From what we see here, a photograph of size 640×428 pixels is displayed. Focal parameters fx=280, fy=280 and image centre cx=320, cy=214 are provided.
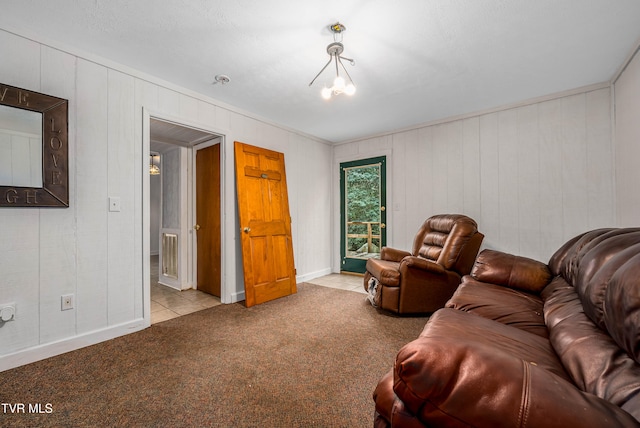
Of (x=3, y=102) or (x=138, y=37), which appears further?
(x=138, y=37)

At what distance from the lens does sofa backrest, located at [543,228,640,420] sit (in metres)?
0.74

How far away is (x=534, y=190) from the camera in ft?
10.6

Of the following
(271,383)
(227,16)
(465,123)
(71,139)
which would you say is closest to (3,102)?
(71,139)

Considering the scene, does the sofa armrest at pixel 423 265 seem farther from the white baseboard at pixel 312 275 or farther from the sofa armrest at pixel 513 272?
the white baseboard at pixel 312 275

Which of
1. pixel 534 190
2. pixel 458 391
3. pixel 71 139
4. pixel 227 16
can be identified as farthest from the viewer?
pixel 534 190

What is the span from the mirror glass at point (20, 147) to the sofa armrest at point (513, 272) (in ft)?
11.2

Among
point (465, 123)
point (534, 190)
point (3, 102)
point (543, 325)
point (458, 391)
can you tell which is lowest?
point (543, 325)

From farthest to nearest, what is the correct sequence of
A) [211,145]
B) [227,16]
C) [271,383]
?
1. [211,145]
2. [227,16]
3. [271,383]

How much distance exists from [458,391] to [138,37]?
2.82 m

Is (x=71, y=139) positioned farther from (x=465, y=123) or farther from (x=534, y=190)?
(x=534, y=190)

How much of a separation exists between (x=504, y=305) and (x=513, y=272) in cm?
56

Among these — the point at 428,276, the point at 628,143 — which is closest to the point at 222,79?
the point at 428,276

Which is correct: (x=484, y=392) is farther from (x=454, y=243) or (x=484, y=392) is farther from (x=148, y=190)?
(x=148, y=190)

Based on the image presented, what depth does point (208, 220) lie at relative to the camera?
3754 mm
